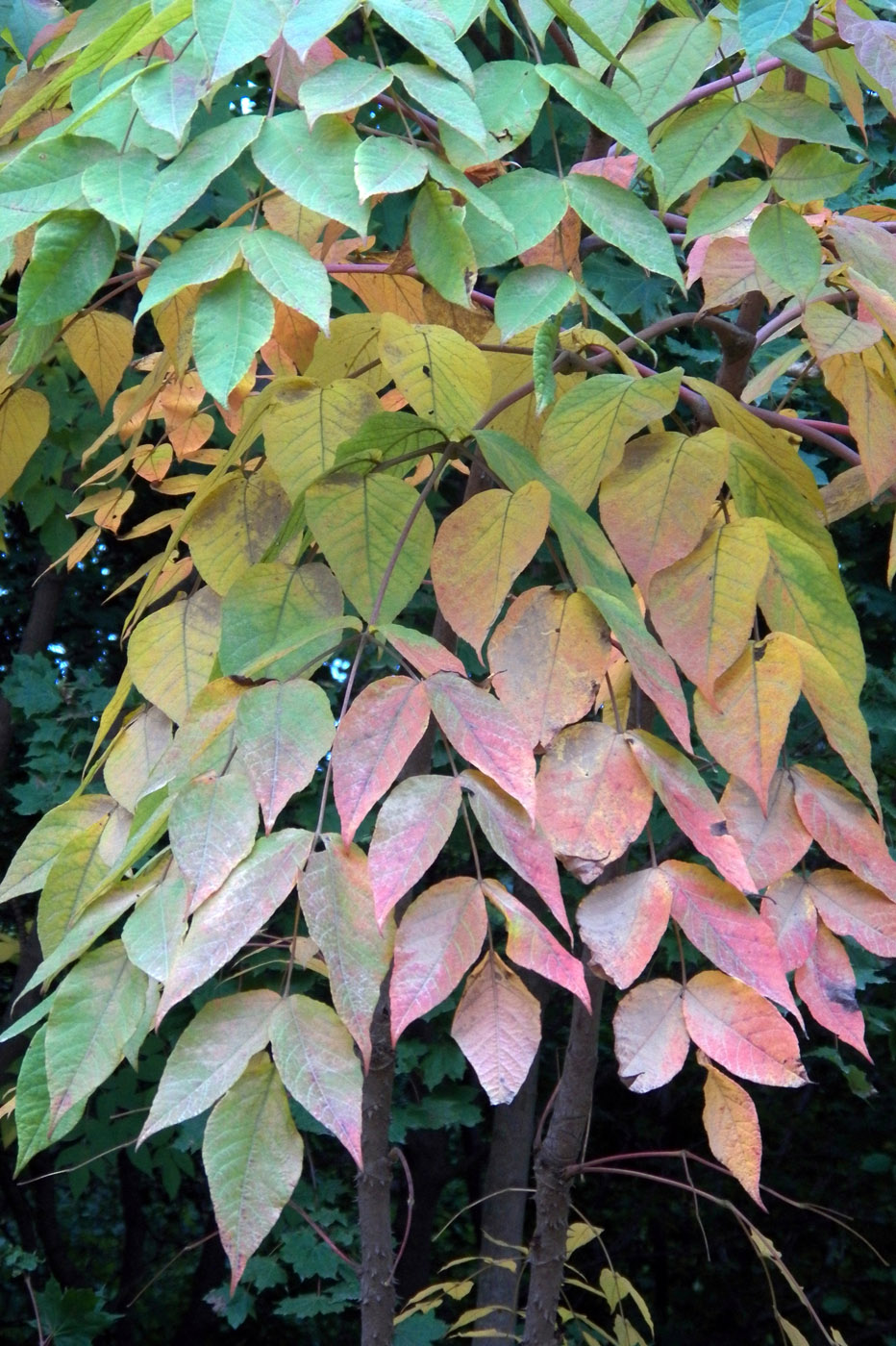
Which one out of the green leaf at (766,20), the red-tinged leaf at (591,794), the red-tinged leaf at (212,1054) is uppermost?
the green leaf at (766,20)

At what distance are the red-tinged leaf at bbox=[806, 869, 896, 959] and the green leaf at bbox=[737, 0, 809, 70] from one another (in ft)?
1.37

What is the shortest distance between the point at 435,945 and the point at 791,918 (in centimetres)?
20

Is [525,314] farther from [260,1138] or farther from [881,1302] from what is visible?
[881,1302]

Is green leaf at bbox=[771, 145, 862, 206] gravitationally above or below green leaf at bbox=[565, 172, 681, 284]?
below

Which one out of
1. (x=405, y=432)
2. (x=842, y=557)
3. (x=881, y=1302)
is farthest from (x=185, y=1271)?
(x=405, y=432)

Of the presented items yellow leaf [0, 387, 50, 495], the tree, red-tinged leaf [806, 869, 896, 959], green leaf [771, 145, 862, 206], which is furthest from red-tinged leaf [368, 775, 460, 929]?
yellow leaf [0, 387, 50, 495]

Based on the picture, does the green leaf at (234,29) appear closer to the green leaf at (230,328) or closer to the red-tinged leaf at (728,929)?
the green leaf at (230,328)

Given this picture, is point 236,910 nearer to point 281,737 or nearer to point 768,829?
point 281,737

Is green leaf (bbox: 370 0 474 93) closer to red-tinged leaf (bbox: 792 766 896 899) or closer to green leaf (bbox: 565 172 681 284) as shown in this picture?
green leaf (bbox: 565 172 681 284)

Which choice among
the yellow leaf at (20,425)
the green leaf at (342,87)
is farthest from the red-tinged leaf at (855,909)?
the yellow leaf at (20,425)

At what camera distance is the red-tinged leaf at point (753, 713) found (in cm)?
57

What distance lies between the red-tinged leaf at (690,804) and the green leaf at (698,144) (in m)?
0.34

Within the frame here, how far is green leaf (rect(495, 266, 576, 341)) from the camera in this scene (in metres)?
0.60

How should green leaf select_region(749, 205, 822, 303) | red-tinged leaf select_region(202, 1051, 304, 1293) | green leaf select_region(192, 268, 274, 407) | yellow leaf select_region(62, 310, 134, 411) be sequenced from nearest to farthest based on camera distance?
red-tinged leaf select_region(202, 1051, 304, 1293) → green leaf select_region(192, 268, 274, 407) → green leaf select_region(749, 205, 822, 303) → yellow leaf select_region(62, 310, 134, 411)
